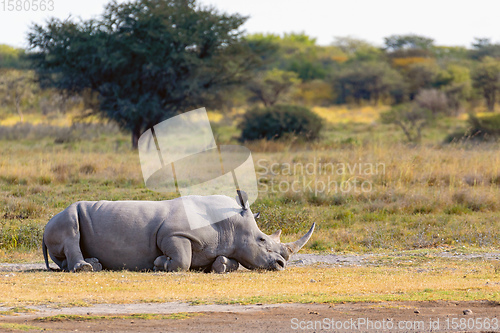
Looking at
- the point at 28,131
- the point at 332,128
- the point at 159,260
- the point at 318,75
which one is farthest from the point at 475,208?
the point at 318,75

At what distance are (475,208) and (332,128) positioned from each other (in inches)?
842

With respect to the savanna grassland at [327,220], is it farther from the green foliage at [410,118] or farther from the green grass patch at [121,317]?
the green foliage at [410,118]

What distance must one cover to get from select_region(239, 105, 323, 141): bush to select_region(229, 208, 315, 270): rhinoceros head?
20.0 metres

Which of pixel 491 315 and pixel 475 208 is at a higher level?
pixel 491 315

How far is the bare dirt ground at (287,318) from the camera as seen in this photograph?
19.8 ft

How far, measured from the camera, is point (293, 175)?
18.9 metres

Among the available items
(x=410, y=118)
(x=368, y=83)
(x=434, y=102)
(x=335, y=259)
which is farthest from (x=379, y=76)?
(x=335, y=259)

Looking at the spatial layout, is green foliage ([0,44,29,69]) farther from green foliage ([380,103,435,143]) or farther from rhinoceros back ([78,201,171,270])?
rhinoceros back ([78,201,171,270])

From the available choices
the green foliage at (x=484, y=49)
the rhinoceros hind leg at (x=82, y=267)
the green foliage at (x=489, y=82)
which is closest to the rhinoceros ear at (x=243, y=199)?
the rhinoceros hind leg at (x=82, y=267)

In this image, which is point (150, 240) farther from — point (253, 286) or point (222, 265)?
point (253, 286)

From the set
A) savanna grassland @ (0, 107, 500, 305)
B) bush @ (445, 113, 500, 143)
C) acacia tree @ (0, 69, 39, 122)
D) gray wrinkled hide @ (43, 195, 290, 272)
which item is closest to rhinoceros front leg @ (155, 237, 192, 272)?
gray wrinkled hide @ (43, 195, 290, 272)

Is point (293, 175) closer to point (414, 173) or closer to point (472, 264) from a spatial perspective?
point (414, 173)

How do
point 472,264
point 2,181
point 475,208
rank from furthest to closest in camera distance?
point 2,181, point 475,208, point 472,264

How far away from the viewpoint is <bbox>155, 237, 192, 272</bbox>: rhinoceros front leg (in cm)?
898
